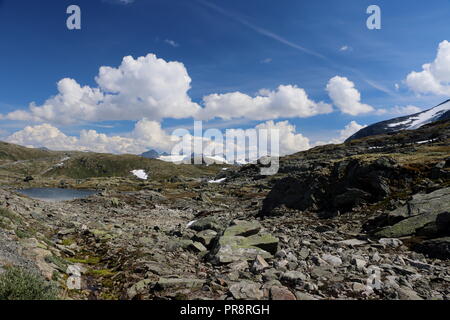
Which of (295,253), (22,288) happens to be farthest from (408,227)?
(22,288)

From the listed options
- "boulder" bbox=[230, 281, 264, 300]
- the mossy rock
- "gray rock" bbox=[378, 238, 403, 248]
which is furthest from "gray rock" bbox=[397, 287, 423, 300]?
the mossy rock

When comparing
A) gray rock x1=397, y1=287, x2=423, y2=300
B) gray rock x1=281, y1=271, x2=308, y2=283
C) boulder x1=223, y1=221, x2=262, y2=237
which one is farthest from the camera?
boulder x1=223, y1=221, x2=262, y2=237

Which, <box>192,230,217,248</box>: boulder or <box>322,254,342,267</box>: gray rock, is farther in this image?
<box>192,230,217,248</box>: boulder

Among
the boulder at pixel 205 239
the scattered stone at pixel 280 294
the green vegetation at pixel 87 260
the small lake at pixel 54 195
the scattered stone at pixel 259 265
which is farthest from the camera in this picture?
the small lake at pixel 54 195

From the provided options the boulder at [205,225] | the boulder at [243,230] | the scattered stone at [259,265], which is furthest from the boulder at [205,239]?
the scattered stone at [259,265]

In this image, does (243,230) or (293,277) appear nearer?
(293,277)

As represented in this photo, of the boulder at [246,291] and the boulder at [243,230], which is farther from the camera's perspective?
the boulder at [243,230]

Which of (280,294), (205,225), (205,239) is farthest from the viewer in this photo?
(205,225)

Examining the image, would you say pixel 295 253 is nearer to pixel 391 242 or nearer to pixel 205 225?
→ pixel 391 242

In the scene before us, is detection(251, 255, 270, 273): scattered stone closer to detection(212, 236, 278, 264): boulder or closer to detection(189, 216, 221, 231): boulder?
detection(212, 236, 278, 264): boulder

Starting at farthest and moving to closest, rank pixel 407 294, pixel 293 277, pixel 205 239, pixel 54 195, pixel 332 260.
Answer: pixel 54 195 < pixel 205 239 < pixel 332 260 < pixel 293 277 < pixel 407 294

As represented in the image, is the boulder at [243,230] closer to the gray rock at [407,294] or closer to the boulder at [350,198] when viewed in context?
the gray rock at [407,294]
